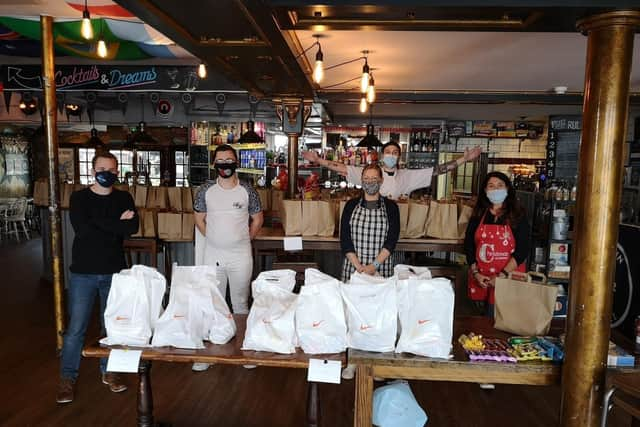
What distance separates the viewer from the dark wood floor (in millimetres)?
3150

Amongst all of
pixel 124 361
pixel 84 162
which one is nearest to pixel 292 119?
pixel 124 361

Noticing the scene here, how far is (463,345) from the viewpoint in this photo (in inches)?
89.7

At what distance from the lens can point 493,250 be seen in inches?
143

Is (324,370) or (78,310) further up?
(324,370)

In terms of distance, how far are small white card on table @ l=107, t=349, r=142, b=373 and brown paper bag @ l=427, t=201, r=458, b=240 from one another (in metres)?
3.10

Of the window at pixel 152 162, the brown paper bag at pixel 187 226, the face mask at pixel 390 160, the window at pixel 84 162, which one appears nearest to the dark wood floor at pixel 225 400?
the brown paper bag at pixel 187 226

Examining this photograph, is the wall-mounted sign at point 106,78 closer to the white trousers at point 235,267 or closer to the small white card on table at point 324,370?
the white trousers at point 235,267

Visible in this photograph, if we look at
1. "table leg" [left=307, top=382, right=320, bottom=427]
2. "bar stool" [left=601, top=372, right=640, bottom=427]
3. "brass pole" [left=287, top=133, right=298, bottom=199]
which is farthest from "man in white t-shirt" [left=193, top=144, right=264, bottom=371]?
"brass pole" [left=287, top=133, right=298, bottom=199]

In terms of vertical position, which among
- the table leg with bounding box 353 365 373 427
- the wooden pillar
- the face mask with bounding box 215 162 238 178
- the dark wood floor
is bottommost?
the dark wood floor

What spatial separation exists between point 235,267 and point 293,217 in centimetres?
96

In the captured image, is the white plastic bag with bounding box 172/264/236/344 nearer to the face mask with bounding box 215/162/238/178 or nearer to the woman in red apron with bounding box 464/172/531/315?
the face mask with bounding box 215/162/238/178

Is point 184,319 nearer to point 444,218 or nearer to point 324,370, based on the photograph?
point 324,370

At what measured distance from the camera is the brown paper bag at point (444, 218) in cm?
454

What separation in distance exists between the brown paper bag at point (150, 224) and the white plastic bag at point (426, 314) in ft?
13.5
